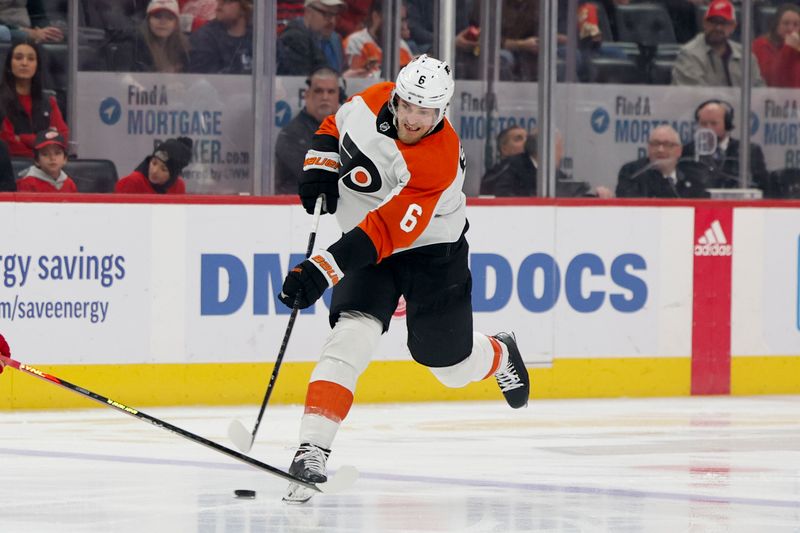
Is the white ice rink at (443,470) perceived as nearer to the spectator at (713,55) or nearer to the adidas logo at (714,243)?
the adidas logo at (714,243)

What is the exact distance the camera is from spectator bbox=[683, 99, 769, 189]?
7.79m

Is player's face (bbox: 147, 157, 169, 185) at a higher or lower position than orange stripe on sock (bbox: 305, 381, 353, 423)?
higher

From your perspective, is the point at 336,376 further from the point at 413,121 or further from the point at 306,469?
the point at 413,121

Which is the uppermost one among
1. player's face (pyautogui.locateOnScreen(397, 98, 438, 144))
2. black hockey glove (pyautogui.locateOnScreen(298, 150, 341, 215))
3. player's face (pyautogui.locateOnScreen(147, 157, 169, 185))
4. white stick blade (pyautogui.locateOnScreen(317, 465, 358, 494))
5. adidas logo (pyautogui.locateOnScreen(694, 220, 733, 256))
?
player's face (pyautogui.locateOnScreen(397, 98, 438, 144))

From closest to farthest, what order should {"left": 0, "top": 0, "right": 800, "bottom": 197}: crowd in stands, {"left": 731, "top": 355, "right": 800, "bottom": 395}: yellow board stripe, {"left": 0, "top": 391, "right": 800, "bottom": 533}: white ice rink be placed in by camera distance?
1. {"left": 0, "top": 391, "right": 800, "bottom": 533}: white ice rink
2. {"left": 0, "top": 0, "right": 800, "bottom": 197}: crowd in stands
3. {"left": 731, "top": 355, "right": 800, "bottom": 395}: yellow board stripe

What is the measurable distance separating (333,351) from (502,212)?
2.77 m

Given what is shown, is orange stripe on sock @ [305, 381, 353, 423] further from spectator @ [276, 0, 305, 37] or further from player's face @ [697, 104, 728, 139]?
player's face @ [697, 104, 728, 139]

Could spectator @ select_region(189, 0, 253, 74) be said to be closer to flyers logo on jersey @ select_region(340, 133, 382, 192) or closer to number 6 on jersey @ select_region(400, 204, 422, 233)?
flyers logo on jersey @ select_region(340, 133, 382, 192)

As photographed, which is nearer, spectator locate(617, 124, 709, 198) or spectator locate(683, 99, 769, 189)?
spectator locate(617, 124, 709, 198)

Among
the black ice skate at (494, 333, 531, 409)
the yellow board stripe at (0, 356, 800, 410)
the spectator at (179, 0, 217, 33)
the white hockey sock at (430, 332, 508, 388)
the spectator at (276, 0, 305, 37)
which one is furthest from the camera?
the spectator at (276, 0, 305, 37)

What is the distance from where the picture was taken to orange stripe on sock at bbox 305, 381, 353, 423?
173 inches

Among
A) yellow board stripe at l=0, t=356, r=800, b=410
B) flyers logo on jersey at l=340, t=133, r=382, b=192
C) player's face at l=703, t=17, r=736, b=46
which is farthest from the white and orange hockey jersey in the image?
Result: player's face at l=703, t=17, r=736, b=46

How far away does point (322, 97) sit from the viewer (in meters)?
7.12

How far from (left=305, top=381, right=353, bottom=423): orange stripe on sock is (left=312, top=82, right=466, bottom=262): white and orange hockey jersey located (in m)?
0.37
